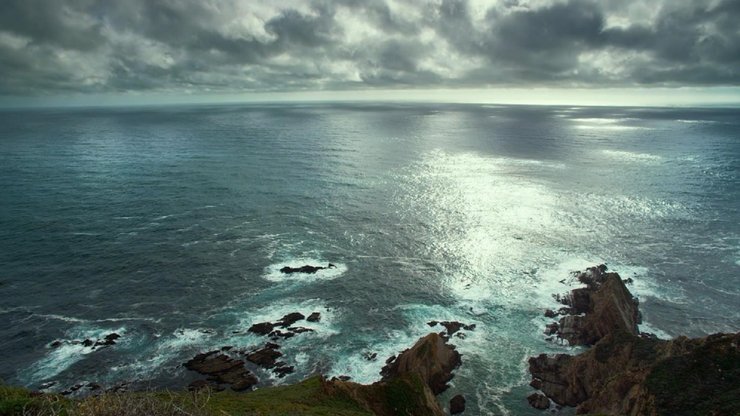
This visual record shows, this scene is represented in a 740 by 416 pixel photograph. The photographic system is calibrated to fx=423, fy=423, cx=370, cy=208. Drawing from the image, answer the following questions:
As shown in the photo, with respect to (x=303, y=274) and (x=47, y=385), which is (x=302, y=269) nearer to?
(x=303, y=274)

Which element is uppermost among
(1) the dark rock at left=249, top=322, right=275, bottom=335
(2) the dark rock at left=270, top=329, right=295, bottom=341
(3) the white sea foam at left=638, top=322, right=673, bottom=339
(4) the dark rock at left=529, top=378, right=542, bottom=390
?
(3) the white sea foam at left=638, top=322, right=673, bottom=339

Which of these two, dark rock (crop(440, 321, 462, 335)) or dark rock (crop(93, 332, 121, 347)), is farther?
dark rock (crop(440, 321, 462, 335))

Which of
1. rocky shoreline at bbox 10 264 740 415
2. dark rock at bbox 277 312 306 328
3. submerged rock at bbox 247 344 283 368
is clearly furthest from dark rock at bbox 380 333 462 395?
dark rock at bbox 277 312 306 328

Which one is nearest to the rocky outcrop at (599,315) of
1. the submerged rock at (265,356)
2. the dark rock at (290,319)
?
the dark rock at (290,319)

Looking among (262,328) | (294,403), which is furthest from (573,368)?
(262,328)

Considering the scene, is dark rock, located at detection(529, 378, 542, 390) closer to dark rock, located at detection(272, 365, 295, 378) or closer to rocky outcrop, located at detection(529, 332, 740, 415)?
rocky outcrop, located at detection(529, 332, 740, 415)

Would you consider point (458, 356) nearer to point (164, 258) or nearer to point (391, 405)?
point (391, 405)
